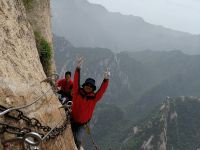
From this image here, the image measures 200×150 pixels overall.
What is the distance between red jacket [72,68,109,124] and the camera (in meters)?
9.60

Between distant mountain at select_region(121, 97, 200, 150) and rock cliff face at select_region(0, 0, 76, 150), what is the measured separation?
127m

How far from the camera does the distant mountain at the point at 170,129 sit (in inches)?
5482

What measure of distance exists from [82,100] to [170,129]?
151 m

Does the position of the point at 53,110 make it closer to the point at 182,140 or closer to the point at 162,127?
the point at 162,127

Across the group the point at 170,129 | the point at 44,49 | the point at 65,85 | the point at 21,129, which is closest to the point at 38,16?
the point at 44,49

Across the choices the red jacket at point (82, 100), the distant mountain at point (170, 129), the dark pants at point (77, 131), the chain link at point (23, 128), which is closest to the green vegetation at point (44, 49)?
the dark pants at point (77, 131)

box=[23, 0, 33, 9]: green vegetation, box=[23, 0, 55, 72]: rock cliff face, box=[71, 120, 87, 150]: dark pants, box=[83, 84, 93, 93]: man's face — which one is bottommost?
box=[71, 120, 87, 150]: dark pants

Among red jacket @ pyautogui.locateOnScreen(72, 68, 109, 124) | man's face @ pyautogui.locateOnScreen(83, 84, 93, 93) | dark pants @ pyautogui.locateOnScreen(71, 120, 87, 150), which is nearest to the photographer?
man's face @ pyautogui.locateOnScreen(83, 84, 93, 93)

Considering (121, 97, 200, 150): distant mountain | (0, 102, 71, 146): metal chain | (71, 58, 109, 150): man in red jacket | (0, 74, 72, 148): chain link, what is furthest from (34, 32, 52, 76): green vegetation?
(121, 97, 200, 150): distant mountain

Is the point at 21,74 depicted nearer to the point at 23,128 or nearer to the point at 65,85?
the point at 23,128

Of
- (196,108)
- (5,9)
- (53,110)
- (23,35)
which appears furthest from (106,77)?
(196,108)

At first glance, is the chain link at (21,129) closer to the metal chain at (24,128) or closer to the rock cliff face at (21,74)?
the metal chain at (24,128)

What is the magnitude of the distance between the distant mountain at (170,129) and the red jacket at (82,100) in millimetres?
126092

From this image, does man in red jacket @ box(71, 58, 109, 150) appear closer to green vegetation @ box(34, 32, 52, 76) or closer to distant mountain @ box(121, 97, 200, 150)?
green vegetation @ box(34, 32, 52, 76)
